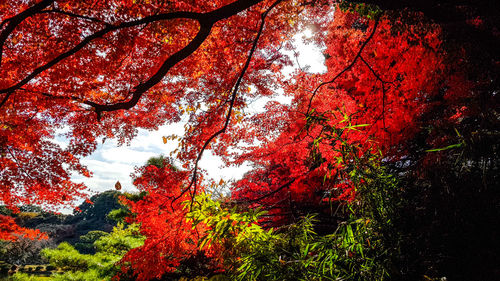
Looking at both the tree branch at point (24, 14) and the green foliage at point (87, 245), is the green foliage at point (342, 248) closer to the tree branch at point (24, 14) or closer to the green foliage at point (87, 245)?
the tree branch at point (24, 14)

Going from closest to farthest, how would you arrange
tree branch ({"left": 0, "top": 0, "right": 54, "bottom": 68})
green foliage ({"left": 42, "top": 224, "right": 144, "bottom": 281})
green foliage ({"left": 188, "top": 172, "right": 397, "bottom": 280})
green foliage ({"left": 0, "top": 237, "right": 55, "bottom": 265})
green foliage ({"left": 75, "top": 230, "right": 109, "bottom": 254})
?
green foliage ({"left": 188, "top": 172, "right": 397, "bottom": 280}) → tree branch ({"left": 0, "top": 0, "right": 54, "bottom": 68}) → green foliage ({"left": 42, "top": 224, "right": 144, "bottom": 281}) → green foliage ({"left": 0, "top": 237, "right": 55, "bottom": 265}) → green foliage ({"left": 75, "top": 230, "right": 109, "bottom": 254})

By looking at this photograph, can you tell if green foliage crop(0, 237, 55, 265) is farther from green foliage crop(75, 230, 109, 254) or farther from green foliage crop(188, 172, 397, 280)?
green foliage crop(188, 172, 397, 280)

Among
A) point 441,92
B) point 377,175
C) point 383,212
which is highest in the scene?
point 441,92

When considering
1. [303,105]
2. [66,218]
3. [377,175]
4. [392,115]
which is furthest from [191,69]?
[66,218]

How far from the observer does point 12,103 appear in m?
6.19

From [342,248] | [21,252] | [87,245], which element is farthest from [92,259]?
[87,245]

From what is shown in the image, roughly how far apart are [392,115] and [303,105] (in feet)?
11.5

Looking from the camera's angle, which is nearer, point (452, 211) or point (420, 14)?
point (452, 211)

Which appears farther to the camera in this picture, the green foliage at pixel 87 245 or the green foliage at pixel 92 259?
the green foliage at pixel 87 245

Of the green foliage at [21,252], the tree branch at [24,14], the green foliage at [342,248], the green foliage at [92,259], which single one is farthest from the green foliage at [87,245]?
the green foliage at [342,248]

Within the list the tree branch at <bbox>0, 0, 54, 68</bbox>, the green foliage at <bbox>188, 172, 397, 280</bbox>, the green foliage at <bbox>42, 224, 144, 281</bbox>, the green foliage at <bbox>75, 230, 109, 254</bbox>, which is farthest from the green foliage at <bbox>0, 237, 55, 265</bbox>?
the green foliage at <bbox>188, 172, 397, 280</bbox>

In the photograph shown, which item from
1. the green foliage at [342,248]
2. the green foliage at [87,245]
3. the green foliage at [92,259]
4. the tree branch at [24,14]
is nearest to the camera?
the green foliage at [342,248]

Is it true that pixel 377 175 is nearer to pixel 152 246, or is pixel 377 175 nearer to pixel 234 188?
pixel 152 246

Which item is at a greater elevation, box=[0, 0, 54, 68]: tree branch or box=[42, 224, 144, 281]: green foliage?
box=[0, 0, 54, 68]: tree branch
